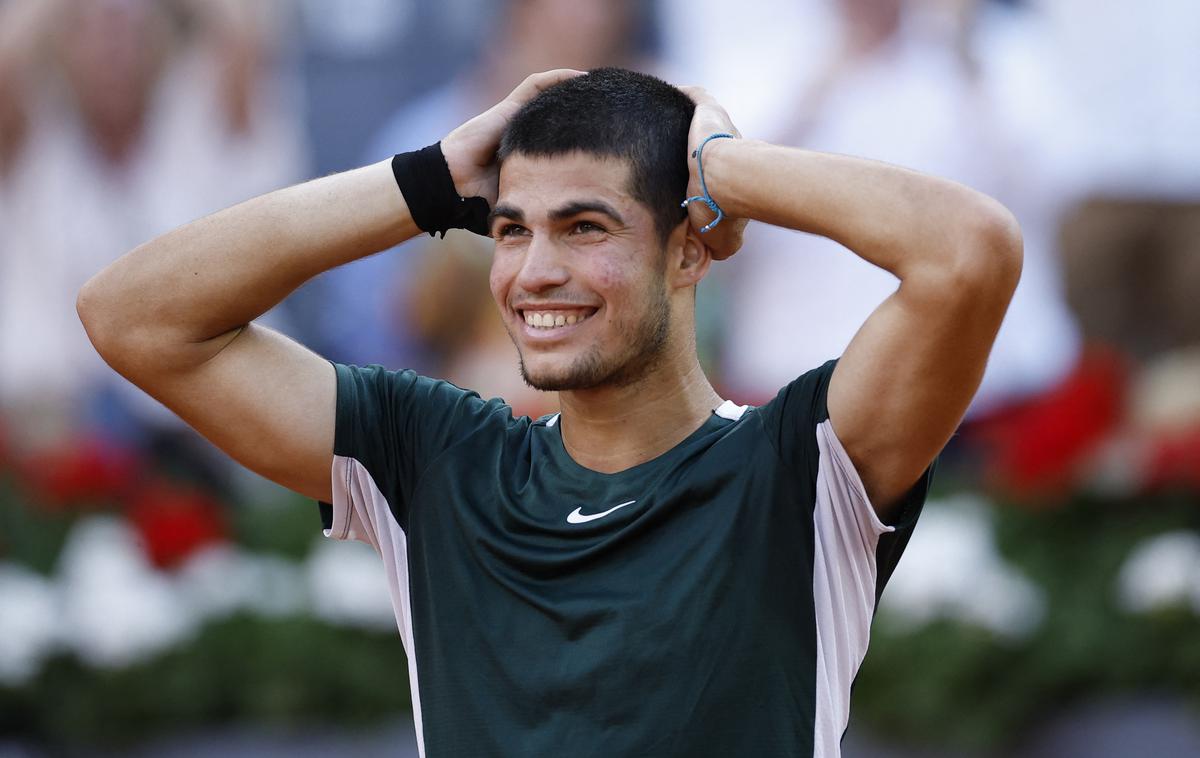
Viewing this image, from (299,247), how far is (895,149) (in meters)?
4.20

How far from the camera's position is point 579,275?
2.97m

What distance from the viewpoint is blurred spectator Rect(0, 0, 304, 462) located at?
747 cm

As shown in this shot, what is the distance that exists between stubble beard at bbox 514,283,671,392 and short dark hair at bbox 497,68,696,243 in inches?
6.0

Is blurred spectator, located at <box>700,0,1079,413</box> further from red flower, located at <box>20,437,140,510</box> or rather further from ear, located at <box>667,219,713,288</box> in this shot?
ear, located at <box>667,219,713,288</box>

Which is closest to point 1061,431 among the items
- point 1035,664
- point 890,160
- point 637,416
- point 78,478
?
point 1035,664

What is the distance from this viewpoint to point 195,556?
20.3ft

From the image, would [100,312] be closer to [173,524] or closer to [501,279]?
[501,279]

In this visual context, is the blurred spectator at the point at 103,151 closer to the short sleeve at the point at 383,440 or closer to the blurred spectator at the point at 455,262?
the blurred spectator at the point at 455,262

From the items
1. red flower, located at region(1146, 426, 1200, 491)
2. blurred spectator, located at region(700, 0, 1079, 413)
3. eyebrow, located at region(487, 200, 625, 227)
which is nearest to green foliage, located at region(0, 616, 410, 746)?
blurred spectator, located at region(700, 0, 1079, 413)

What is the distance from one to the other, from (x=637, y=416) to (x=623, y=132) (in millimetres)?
524

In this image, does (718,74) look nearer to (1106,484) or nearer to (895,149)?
(895,149)

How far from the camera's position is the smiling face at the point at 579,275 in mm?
2979

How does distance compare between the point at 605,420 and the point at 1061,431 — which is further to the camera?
the point at 1061,431

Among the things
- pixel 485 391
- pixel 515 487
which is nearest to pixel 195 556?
pixel 485 391
